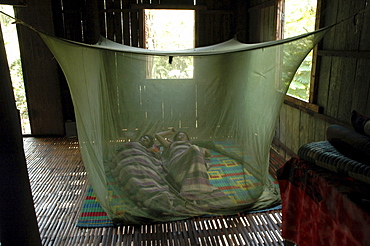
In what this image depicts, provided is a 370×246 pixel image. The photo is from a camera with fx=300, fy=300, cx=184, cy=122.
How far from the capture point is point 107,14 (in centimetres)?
421

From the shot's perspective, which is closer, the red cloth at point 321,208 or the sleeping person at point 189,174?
the red cloth at point 321,208

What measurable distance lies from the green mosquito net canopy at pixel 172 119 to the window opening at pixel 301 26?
0.67m

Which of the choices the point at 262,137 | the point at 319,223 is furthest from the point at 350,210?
the point at 262,137

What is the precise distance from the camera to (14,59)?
165 inches

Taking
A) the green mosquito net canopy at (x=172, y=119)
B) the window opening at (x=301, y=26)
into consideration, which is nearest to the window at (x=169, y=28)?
the window opening at (x=301, y=26)

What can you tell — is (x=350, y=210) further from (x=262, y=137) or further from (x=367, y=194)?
(x=262, y=137)

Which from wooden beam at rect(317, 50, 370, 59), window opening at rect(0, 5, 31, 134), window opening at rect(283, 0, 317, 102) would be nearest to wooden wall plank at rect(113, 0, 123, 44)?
window opening at rect(0, 5, 31, 134)

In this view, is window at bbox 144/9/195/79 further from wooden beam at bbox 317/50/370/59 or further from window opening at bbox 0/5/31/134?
wooden beam at bbox 317/50/370/59

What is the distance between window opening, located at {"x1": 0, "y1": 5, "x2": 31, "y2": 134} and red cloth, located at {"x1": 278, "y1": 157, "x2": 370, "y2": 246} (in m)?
4.02

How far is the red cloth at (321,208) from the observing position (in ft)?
3.50

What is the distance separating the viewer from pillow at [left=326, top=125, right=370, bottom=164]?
1.11m

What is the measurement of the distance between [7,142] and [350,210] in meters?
1.51

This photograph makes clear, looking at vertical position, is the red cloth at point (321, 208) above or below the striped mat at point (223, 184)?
above

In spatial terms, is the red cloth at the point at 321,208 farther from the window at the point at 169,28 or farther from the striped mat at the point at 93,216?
the window at the point at 169,28
